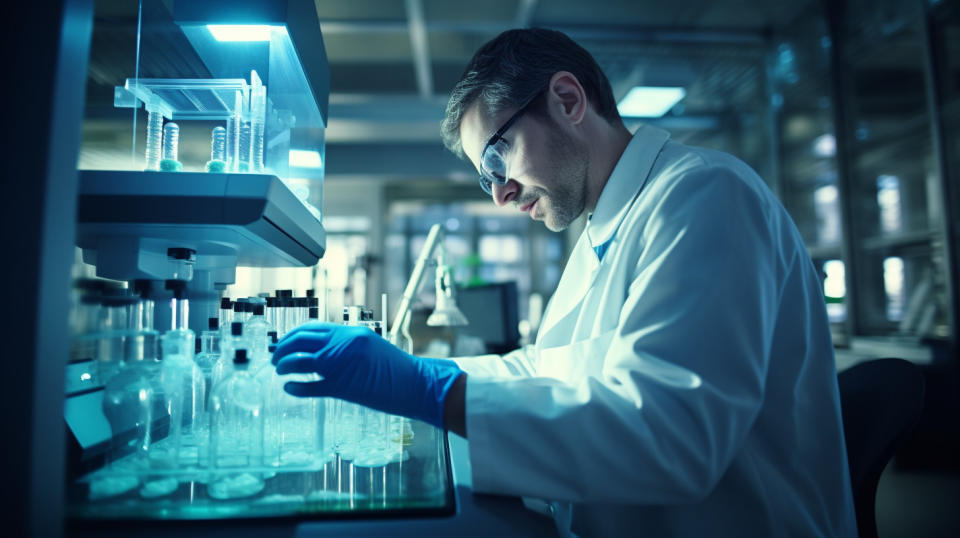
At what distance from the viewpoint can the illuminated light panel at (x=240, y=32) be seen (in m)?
1.09

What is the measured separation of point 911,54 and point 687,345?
454cm

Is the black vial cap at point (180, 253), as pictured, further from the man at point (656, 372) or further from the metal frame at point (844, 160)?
the metal frame at point (844, 160)

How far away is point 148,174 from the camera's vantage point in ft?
2.73

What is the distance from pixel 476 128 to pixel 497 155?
9 cm

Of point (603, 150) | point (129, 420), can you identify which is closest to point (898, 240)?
point (603, 150)

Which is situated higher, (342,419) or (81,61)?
(81,61)

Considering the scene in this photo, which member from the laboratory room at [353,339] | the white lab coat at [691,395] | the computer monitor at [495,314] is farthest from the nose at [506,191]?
the computer monitor at [495,314]

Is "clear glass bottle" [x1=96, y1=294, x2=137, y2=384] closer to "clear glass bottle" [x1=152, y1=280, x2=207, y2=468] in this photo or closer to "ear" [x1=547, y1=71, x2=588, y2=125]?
"clear glass bottle" [x1=152, y1=280, x2=207, y2=468]

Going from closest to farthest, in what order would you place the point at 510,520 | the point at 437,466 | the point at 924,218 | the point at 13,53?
the point at 13,53
the point at 510,520
the point at 437,466
the point at 924,218

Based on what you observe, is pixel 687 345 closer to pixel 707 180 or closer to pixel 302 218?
pixel 707 180

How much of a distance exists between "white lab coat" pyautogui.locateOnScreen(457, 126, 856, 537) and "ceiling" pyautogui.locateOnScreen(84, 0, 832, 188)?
295 cm

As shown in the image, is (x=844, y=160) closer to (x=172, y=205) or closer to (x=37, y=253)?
(x=172, y=205)

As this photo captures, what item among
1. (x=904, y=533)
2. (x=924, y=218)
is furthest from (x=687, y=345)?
(x=924, y=218)

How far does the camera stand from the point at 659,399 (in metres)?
0.76
